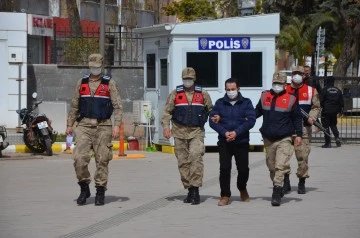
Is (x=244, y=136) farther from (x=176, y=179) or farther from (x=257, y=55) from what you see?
(x=257, y=55)

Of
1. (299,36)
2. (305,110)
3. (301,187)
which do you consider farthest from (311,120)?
(299,36)

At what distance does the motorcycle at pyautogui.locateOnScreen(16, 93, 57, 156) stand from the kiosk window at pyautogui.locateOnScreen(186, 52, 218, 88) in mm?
3283

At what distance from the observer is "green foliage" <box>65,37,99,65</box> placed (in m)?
29.1

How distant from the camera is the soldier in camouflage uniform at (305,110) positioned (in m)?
15.6

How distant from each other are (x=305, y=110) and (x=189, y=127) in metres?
2.25

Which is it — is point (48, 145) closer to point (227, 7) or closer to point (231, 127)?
point (231, 127)

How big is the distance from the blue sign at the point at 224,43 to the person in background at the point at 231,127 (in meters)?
8.49

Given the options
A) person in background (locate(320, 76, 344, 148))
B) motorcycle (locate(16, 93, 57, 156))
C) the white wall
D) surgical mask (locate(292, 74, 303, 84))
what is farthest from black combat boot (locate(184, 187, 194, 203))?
the white wall

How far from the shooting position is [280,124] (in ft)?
46.9

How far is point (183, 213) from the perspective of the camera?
1338cm

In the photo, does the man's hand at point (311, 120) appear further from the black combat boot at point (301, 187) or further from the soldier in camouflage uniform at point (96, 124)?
the soldier in camouflage uniform at point (96, 124)

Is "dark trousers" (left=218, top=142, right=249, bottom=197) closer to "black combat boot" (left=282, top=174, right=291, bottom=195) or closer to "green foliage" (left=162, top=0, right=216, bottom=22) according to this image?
"black combat boot" (left=282, top=174, right=291, bottom=195)

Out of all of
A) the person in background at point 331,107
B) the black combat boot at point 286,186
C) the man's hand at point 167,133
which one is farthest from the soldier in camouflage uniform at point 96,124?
the person in background at point 331,107

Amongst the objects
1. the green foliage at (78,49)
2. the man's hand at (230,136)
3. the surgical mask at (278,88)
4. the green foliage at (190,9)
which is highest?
the green foliage at (190,9)
